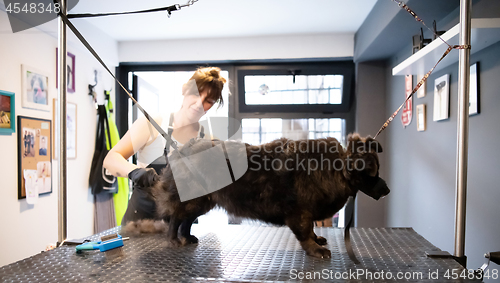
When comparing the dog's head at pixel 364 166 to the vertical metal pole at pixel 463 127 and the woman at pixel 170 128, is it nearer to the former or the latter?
the vertical metal pole at pixel 463 127

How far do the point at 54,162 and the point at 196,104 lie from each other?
1.76 metres

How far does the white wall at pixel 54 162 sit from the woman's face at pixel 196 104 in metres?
1.47

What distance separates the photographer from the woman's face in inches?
43.2

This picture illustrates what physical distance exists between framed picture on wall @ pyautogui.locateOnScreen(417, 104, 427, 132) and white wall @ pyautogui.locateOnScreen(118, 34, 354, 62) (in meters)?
0.96

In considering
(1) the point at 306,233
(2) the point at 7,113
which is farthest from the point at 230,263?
(2) the point at 7,113

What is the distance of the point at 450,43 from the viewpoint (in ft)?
4.20

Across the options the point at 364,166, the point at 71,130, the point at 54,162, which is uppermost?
the point at 71,130

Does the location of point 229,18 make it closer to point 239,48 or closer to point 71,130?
point 239,48

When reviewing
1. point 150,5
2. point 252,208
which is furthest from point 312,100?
point 252,208

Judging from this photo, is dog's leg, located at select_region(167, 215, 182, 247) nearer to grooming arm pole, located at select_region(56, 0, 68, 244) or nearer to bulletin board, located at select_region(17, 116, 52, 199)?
grooming arm pole, located at select_region(56, 0, 68, 244)

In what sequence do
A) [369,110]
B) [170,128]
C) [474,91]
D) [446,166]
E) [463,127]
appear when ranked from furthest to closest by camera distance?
[369,110] < [446,166] < [474,91] < [170,128] < [463,127]

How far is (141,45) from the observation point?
291 centimetres

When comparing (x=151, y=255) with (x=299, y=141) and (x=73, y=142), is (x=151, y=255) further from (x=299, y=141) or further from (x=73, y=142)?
(x=73, y=142)

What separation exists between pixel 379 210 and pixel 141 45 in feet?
8.40
